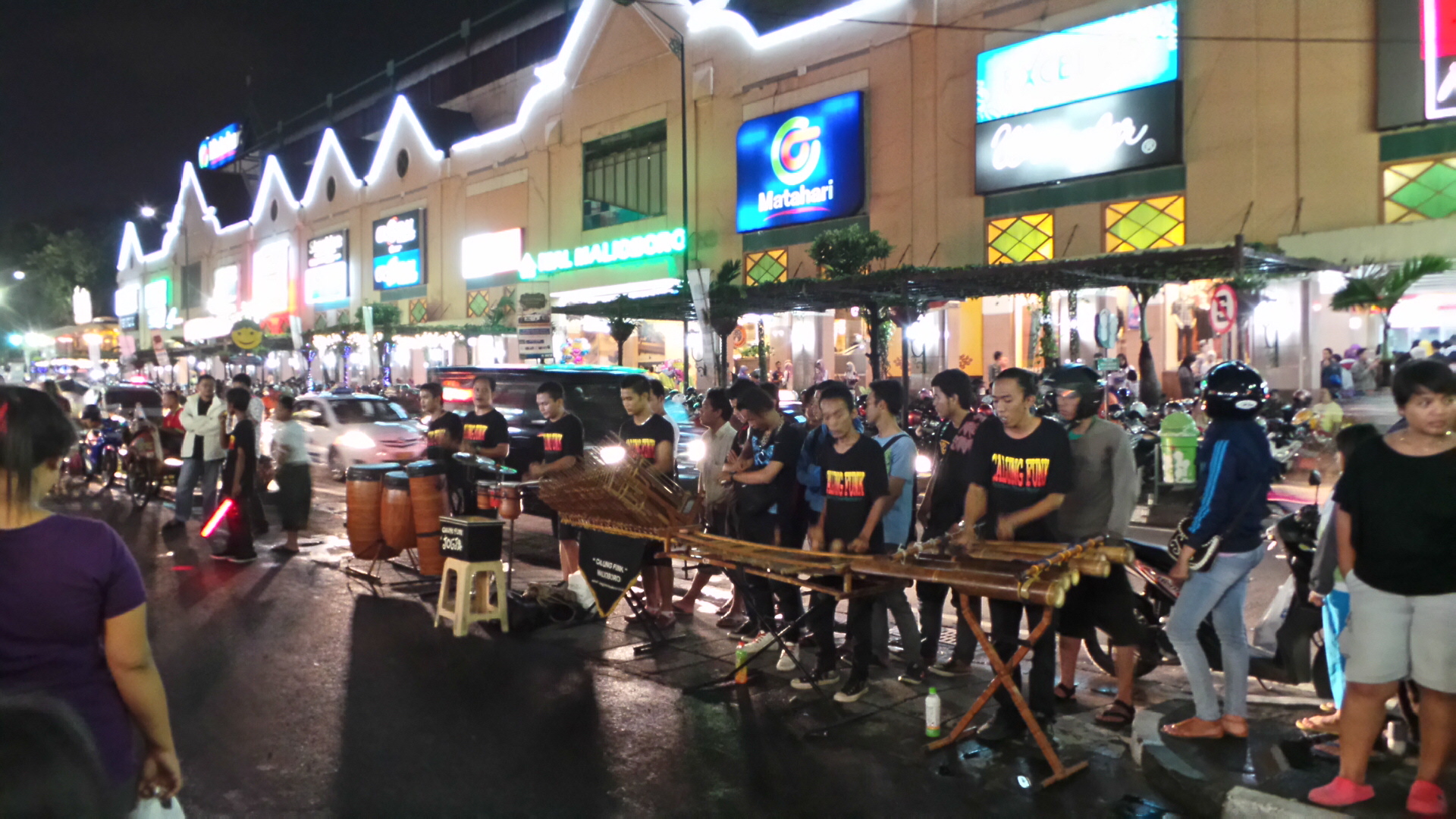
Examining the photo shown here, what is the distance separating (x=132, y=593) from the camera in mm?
2471

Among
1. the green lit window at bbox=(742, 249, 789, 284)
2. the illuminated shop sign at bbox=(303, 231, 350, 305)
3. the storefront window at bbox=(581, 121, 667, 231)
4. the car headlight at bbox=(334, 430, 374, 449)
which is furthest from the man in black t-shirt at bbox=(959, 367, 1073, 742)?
the illuminated shop sign at bbox=(303, 231, 350, 305)

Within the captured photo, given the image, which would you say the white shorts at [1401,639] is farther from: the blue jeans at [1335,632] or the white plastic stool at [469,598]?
the white plastic stool at [469,598]

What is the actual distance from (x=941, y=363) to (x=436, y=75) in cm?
2930

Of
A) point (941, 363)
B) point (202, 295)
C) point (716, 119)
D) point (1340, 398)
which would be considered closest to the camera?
point (1340, 398)

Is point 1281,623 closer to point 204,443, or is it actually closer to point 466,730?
point 466,730

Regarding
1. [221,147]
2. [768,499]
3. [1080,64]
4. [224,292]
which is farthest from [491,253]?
[221,147]

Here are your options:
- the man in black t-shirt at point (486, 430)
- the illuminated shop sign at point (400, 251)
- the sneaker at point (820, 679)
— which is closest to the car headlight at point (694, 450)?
the man in black t-shirt at point (486, 430)

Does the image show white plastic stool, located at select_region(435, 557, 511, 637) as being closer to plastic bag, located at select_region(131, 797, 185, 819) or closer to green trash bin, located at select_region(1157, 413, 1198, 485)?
plastic bag, located at select_region(131, 797, 185, 819)

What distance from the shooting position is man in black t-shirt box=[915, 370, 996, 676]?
6332 mm

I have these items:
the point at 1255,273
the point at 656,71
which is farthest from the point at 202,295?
the point at 1255,273

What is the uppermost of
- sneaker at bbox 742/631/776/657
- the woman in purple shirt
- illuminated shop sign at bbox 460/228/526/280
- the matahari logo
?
the matahari logo

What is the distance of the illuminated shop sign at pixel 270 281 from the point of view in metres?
45.3

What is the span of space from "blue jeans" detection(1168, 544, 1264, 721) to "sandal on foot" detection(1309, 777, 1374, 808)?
85 centimetres

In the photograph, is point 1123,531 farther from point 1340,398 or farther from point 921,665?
point 1340,398
